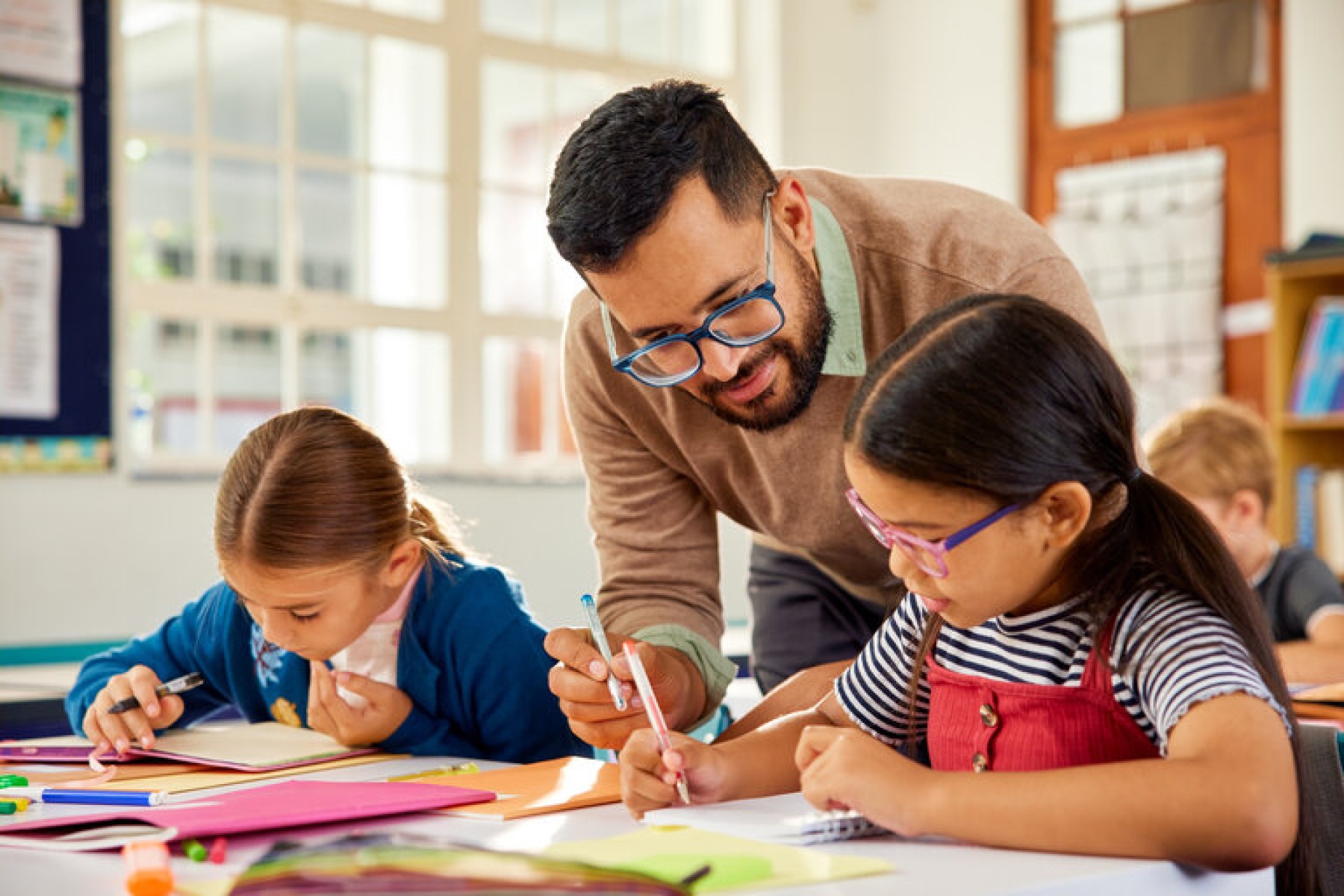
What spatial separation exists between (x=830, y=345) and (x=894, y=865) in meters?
0.80

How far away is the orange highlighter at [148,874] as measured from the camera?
88 centimetres

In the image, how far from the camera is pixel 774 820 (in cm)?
108

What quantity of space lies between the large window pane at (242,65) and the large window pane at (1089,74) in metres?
2.64

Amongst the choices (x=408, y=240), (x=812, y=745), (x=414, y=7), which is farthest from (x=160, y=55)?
(x=812, y=745)

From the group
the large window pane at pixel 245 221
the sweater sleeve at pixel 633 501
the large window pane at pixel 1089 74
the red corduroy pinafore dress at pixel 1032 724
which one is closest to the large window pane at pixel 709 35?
the large window pane at pixel 1089 74

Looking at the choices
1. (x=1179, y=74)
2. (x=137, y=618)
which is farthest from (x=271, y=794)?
(x=1179, y=74)

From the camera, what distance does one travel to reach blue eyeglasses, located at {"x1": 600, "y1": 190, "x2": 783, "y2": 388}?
4.75 feet

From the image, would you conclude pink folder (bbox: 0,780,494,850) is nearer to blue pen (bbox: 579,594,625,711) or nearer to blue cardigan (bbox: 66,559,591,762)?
blue pen (bbox: 579,594,625,711)

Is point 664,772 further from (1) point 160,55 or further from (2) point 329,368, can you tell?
(1) point 160,55

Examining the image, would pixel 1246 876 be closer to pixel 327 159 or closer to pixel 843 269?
pixel 843 269

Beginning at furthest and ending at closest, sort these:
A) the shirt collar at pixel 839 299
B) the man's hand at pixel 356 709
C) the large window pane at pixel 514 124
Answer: the large window pane at pixel 514 124, the shirt collar at pixel 839 299, the man's hand at pixel 356 709

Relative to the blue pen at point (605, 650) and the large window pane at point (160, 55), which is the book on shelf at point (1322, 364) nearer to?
the large window pane at point (160, 55)

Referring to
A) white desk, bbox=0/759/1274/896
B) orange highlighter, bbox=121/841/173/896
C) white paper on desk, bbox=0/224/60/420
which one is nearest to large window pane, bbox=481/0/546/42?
white paper on desk, bbox=0/224/60/420

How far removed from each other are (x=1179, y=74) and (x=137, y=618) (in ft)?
11.9
